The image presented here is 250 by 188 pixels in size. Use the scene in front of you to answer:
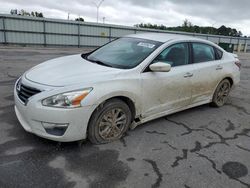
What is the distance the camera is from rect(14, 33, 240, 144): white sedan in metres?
2.83

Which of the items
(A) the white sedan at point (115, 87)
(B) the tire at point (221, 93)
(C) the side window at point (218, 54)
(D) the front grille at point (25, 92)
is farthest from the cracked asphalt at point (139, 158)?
(C) the side window at point (218, 54)

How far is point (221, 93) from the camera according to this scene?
525 centimetres

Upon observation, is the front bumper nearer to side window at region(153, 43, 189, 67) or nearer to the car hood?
the car hood

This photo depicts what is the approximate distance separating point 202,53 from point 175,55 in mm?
888

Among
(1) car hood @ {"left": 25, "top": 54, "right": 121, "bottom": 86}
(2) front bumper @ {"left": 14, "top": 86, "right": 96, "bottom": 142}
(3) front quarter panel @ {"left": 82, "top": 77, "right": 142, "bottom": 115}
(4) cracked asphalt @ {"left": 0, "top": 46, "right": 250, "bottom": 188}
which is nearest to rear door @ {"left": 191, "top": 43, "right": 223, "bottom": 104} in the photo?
(4) cracked asphalt @ {"left": 0, "top": 46, "right": 250, "bottom": 188}

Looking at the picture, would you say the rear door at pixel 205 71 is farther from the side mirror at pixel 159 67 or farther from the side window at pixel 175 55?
the side mirror at pixel 159 67

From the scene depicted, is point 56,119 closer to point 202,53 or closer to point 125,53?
point 125,53

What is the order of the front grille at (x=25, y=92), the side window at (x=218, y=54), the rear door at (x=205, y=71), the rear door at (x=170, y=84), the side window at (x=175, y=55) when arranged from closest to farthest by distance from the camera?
the front grille at (x=25, y=92) → the rear door at (x=170, y=84) → the side window at (x=175, y=55) → the rear door at (x=205, y=71) → the side window at (x=218, y=54)

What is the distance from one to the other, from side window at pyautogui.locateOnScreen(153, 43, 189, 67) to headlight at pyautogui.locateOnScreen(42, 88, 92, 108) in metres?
A: 1.50

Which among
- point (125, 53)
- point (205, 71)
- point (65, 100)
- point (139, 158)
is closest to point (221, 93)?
point (205, 71)

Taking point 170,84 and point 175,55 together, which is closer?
point 170,84

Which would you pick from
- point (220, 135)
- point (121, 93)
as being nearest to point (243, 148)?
point (220, 135)

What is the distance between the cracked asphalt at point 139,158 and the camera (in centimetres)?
256

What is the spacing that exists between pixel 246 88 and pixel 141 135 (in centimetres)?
Answer: 555
